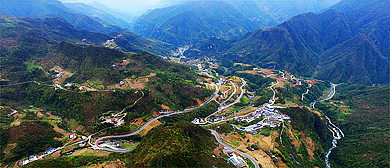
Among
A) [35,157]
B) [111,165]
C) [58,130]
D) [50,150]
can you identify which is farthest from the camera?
[58,130]

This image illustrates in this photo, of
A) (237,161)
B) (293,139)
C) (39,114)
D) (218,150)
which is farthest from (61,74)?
(293,139)

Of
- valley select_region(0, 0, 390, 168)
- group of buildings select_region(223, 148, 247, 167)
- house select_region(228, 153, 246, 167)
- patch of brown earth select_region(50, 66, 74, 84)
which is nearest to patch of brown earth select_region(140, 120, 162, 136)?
valley select_region(0, 0, 390, 168)

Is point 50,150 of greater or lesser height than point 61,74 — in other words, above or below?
below

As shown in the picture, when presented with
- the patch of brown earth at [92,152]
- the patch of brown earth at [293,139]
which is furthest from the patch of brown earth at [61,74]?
the patch of brown earth at [293,139]

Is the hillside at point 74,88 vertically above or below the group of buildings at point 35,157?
above

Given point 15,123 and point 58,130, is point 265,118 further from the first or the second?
point 15,123

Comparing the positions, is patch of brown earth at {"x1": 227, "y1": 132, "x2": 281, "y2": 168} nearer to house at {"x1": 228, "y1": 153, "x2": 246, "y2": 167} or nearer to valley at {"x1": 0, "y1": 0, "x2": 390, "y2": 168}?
valley at {"x1": 0, "y1": 0, "x2": 390, "y2": 168}

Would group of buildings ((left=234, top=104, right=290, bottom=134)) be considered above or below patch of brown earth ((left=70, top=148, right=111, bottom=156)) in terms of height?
above

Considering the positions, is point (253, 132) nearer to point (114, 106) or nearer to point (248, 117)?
point (248, 117)

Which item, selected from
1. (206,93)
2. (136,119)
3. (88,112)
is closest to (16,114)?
(88,112)

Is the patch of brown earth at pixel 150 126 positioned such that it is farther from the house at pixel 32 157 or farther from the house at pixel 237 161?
the house at pixel 237 161

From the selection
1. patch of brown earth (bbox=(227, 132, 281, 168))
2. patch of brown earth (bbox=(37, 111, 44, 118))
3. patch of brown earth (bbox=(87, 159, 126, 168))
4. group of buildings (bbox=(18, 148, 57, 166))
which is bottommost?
group of buildings (bbox=(18, 148, 57, 166))

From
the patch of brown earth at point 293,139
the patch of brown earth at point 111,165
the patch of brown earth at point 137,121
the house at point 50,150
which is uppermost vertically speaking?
the patch of brown earth at point 293,139
